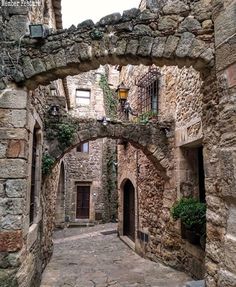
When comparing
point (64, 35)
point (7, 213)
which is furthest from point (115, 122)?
point (7, 213)

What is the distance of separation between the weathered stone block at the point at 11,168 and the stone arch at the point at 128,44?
87cm

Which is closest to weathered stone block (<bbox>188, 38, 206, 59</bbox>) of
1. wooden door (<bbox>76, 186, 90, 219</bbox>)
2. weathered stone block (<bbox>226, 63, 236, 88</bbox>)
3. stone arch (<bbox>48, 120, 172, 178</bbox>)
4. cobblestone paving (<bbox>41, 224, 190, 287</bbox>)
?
weathered stone block (<bbox>226, 63, 236, 88</bbox>)

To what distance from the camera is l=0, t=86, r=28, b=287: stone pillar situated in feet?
8.82

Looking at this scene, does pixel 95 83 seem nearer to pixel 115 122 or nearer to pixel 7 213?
pixel 115 122

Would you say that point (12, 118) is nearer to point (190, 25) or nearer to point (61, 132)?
point (190, 25)

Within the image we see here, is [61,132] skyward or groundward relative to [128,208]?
skyward

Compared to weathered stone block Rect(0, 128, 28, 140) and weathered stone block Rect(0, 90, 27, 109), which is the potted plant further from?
weathered stone block Rect(0, 90, 27, 109)

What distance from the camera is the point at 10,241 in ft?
8.89

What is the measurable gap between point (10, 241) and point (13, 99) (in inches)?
58.7

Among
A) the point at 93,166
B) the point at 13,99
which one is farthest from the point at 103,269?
the point at 93,166

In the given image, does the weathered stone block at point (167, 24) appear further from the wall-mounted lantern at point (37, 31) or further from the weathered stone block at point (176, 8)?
the wall-mounted lantern at point (37, 31)

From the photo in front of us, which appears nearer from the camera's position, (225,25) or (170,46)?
(225,25)

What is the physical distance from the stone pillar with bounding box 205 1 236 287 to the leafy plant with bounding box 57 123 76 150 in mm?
3201

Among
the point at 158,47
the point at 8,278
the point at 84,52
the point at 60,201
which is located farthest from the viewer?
the point at 60,201
